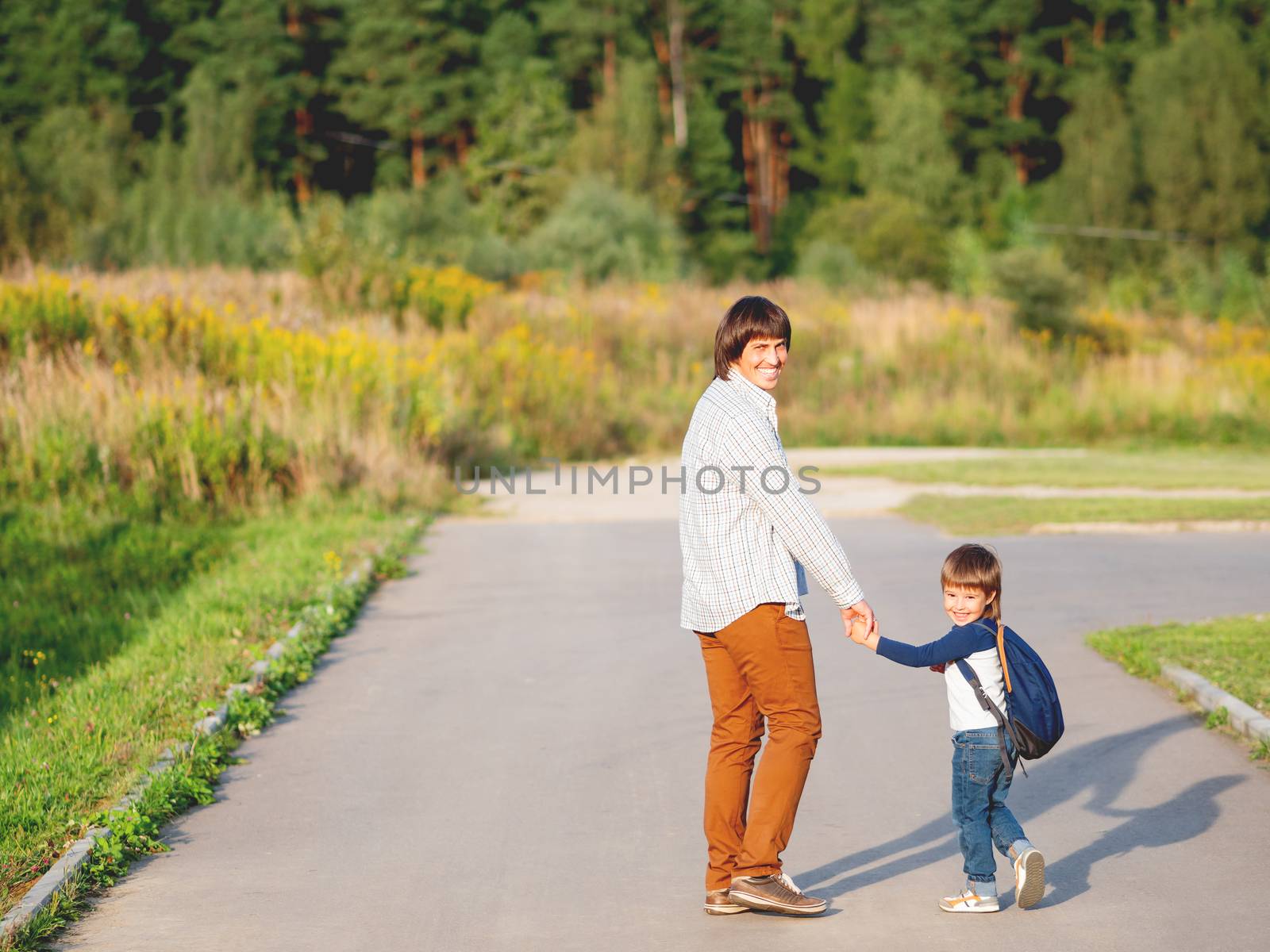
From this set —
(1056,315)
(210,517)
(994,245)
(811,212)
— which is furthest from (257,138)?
(210,517)

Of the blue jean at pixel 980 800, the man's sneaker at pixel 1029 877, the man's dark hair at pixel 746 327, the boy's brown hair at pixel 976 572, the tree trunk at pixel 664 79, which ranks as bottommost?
the man's sneaker at pixel 1029 877

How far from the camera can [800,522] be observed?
16.6ft

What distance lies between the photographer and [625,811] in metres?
6.41

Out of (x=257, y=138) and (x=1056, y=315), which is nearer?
(x=1056, y=315)

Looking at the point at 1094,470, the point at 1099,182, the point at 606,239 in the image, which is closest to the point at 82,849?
the point at 1094,470

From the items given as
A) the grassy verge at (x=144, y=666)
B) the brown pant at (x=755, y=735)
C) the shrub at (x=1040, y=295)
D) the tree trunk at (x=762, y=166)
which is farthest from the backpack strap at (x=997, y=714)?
the tree trunk at (x=762, y=166)

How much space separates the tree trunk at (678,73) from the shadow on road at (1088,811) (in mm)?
65083

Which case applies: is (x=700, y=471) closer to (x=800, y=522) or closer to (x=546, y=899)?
(x=800, y=522)

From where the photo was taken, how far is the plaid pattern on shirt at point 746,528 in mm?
5070

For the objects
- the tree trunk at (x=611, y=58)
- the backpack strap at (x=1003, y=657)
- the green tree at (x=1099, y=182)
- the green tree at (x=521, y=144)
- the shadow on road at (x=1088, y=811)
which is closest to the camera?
the backpack strap at (x=1003, y=657)

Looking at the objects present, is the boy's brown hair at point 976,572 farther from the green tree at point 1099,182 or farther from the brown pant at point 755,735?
the green tree at point 1099,182

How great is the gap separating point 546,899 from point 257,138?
6356cm

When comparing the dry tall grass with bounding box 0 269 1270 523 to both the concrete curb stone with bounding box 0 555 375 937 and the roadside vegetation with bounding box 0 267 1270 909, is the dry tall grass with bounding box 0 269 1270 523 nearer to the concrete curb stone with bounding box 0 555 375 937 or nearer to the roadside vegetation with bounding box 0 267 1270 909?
the roadside vegetation with bounding box 0 267 1270 909

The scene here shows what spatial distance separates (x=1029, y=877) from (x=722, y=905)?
0.99 m
